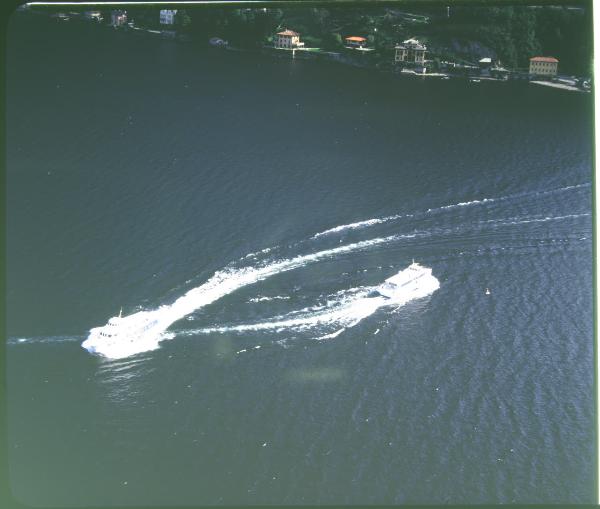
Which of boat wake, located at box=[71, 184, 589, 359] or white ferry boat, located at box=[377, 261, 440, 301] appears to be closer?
boat wake, located at box=[71, 184, 589, 359]

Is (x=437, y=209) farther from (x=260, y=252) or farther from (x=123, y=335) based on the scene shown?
(x=123, y=335)

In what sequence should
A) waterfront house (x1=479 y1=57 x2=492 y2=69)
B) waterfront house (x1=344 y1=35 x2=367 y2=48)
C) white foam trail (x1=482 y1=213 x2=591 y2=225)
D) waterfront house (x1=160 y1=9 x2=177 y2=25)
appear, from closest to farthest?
white foam trail (x1=482 y1=213 x2=591 y2=225)
waterfront house (x1=479 y1=57 x2=492 y2=69)
waterfront house (x1=344 y1=35 x2=367 y2=48)
waterfront house (x1=160 y1=9 x2=177 y2=25)

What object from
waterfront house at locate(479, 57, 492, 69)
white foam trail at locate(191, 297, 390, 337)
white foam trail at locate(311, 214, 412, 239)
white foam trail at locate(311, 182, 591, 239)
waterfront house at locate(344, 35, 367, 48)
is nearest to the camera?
white foam trail at locate(191, 297, 390, 337)

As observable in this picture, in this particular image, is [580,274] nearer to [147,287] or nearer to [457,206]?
[457,206]

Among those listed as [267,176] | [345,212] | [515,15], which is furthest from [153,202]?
[515,15]

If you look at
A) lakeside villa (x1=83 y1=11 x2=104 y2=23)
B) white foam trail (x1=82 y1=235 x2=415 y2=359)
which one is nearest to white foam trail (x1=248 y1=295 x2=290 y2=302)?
white foam trail (x1=82 y1=235 x2=415 y2=359)

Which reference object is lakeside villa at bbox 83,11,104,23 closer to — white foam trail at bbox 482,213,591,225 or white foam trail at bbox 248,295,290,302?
white foam trail at bbox 482,213,591,225

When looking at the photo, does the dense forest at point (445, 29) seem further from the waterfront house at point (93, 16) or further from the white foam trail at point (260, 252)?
the white foam trail at point (260, 252)

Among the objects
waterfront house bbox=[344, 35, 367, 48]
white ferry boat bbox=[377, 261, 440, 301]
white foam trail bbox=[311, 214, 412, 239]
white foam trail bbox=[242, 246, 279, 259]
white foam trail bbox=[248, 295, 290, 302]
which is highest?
waterfront house bbox=[344, 35, 367, 48]
